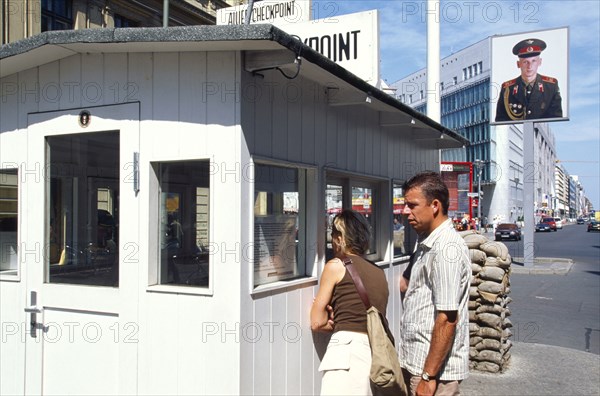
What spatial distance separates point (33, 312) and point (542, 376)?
5924 millimetres

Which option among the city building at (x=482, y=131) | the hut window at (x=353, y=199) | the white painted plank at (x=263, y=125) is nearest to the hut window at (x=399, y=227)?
the hut window at (x=353, y=199)

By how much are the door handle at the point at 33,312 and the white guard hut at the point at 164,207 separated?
11 millimetres

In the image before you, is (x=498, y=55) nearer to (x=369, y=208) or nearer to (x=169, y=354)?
(x=369, y=208)

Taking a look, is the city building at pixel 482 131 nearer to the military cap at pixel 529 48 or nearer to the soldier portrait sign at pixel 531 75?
the soldier portrait sign at pixel 531 75

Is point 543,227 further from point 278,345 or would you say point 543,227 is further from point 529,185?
point 278,345

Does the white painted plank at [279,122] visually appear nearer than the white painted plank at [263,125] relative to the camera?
No

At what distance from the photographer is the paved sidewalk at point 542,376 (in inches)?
265

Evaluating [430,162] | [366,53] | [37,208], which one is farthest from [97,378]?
[430,162]

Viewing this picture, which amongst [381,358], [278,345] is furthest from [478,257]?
[381,358]

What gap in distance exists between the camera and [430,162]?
27.4 feet

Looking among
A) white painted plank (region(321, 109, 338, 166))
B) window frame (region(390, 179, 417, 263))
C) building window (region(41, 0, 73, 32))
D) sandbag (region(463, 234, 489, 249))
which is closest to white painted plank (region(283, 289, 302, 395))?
white painted plank (region(321, 109, 338, 166))

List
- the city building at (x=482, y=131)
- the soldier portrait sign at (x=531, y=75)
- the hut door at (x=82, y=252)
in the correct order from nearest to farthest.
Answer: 1. the hut door at (x=82, y=252)
2. the soldier portrait sign at (x=531, y=75)
3. the city building at (x=482, y=131)

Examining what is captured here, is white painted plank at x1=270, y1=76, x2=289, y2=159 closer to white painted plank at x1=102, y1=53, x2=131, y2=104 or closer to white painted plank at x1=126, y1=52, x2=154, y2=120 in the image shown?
white painted plank at x1=126, y1=52, x2=154, y2=120

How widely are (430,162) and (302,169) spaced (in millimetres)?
3934
